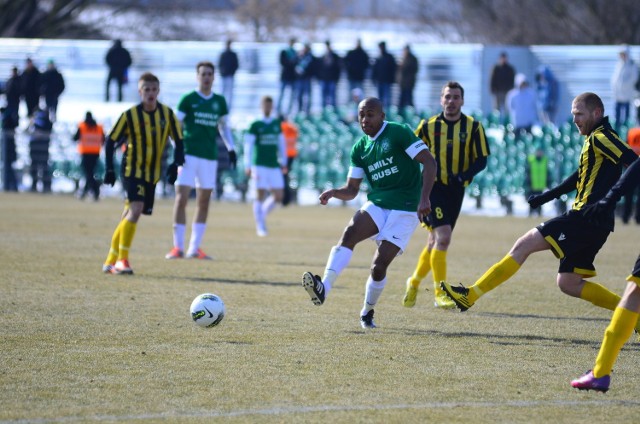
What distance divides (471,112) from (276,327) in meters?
20.0

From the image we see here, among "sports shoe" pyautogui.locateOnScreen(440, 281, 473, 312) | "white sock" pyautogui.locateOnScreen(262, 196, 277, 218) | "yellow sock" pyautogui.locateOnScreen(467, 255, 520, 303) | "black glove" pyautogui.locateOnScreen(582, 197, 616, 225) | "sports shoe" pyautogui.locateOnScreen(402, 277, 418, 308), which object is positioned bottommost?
"white sock" pyautogui.locateOnScreen(262, 196, 277, 218)

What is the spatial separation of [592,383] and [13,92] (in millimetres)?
26940

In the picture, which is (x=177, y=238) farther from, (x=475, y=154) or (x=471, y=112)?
(x=471, y=112)

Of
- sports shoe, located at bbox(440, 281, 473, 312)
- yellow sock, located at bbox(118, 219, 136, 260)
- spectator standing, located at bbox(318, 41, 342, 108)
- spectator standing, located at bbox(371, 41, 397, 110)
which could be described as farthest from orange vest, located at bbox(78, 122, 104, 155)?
sports shoe, located at bbox(440, 281, 473, 312)

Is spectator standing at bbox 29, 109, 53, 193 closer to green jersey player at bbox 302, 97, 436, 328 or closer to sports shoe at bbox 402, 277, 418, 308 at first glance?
sports shoe at bbox 402, 277, 418, 308

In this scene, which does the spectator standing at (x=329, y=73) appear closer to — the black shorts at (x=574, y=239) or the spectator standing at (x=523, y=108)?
the spectator standing at (x=523, y=108)

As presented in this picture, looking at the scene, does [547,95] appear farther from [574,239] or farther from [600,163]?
[574,239]

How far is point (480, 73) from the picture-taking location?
30438mm

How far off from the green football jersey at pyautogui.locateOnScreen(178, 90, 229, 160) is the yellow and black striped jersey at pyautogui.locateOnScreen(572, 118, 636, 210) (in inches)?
272

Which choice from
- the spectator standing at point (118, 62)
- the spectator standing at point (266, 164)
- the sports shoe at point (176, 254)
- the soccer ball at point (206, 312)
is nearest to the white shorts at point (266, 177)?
the spectator standing at point (266, 164)

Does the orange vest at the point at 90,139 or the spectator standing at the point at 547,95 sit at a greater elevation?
the spectator standing at the point at 547,95

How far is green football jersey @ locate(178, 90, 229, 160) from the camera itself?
14.7 m

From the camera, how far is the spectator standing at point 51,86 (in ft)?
103

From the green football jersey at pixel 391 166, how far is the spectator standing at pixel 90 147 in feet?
63.9
